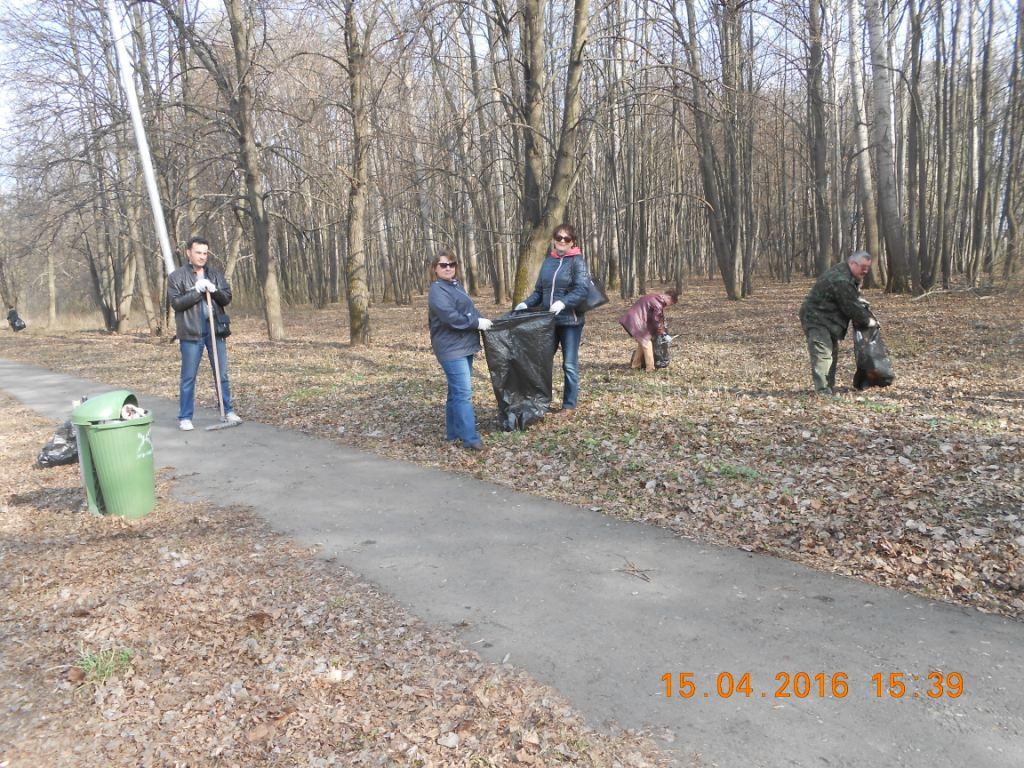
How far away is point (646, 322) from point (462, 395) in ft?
14.0

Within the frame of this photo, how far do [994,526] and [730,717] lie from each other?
2.58 metres

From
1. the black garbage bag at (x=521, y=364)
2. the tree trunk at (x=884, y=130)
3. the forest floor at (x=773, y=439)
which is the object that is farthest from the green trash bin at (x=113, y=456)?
the tree trunk at (x=884, y=130)

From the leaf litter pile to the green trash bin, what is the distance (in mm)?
601

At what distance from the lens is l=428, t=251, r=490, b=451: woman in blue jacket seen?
633 centimetres

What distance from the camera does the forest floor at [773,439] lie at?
13.7 feet

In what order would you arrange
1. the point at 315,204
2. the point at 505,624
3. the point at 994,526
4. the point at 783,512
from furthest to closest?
1. the point at 315,204
2. the point at 783,512
3. the point at 994,526
4. the point at 505,624

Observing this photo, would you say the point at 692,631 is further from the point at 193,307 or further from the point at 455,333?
the point at 193,307

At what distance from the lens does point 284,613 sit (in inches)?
145

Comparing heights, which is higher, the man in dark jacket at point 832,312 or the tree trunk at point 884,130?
the tree trunk at point 884,130

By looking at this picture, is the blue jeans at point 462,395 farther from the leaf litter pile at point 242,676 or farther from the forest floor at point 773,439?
the leaf litter pile at point 242,676

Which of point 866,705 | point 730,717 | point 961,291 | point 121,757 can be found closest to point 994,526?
point 866,705

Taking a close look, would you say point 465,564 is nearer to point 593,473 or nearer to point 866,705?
point 593,473

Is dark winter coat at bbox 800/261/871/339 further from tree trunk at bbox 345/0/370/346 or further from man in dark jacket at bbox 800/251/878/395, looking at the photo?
tree trunk at bbox 345/0/370/346

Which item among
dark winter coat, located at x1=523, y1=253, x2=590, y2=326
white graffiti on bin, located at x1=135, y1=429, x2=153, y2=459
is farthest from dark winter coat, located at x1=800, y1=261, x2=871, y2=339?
white graffiti on bin, located at x1=135, y1=429, x2=153, y2=459
